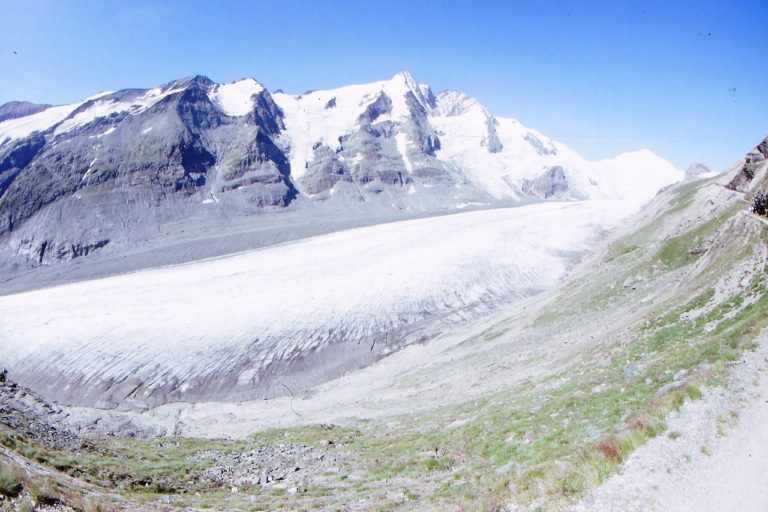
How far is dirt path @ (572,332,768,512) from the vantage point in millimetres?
7602

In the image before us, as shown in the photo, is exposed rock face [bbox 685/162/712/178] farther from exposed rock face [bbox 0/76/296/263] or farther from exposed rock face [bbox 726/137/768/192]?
exposed rock face [bbox 0/76/296/263]

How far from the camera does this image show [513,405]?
58.1 ft

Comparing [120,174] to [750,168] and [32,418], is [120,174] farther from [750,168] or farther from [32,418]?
[750,168]

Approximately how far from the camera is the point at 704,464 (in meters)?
8.26

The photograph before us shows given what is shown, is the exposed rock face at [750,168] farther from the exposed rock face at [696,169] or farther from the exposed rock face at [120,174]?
the exposed rock face at [120,174]

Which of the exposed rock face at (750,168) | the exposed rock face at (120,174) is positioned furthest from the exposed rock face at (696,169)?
the exposed rock face at (120,174)

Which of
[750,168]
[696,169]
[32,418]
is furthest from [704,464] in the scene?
[696,169]

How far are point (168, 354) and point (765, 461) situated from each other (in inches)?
1852

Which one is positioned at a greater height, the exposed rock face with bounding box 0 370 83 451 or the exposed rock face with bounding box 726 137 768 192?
the exposed rock face with bounding box 726 137 768 192

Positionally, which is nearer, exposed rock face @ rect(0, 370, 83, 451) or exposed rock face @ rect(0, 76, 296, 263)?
exposed rock face @ rect(0, 370, 83, 451)

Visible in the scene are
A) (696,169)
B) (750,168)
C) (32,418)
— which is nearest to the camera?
(32,418)

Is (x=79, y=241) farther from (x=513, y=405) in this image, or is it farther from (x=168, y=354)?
(x=513, y=405)

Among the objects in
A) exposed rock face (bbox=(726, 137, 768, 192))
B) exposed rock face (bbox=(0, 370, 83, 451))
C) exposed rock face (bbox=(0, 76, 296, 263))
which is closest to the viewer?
exposed rock face (bbox=(0, 370, 83, 451))

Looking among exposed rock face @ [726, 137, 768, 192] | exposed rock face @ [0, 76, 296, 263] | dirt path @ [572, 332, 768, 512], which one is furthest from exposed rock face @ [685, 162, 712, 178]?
dirt path @ [572, 332, 768, 512]
